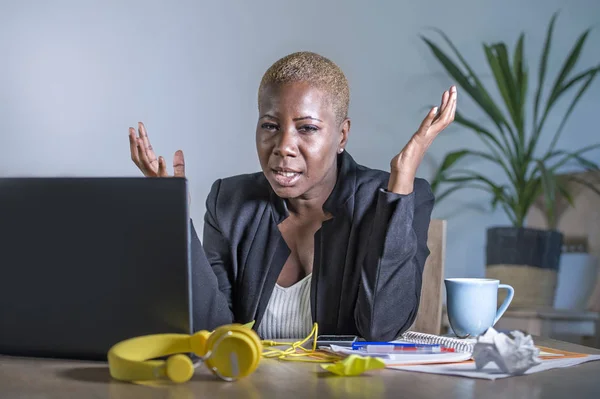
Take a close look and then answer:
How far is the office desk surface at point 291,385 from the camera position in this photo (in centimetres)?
76

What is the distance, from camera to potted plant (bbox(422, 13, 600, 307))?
2.93m

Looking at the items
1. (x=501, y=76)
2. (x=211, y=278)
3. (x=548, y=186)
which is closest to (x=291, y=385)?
(x=211, y=278)

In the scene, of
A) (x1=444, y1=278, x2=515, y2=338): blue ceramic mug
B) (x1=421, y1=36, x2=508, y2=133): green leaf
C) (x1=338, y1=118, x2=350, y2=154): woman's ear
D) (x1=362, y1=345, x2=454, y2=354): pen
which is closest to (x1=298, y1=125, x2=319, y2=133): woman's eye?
(x1=338, y1=118, x2=350, y2=154): woman's ear

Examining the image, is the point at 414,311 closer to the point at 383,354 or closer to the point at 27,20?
the point at 383,354

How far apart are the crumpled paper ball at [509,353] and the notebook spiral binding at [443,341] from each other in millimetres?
148

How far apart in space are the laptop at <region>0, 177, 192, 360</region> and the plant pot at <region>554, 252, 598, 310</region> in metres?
2.64

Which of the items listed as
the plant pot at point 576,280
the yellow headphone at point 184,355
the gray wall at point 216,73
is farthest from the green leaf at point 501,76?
the yellow headphone at point 184,355

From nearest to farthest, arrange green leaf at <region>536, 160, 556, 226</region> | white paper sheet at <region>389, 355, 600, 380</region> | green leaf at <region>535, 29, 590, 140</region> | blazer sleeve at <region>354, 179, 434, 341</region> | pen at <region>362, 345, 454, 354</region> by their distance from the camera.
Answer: white paper sheet at <region>389, 355, 600, 380</region>, pen at <region>362, 345, 454, 354</region>, blazer sleeve at <region>354, 179, 434, 341</region>, green leaf at <region>536, 160, 556, 226</region>, green leaf at <region>535, 29, 590, 140</region>

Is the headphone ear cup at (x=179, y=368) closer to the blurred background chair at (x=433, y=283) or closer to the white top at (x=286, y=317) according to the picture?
the white top at (x=286, y=317)

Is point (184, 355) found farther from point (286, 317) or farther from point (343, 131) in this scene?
point (343, 131)

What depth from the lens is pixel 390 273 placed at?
133 centimetres

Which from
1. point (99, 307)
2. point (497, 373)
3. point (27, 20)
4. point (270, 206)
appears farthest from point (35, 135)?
point (497, 373)

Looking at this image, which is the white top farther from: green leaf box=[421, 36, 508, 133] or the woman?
green leaf box=[421, 36, 508, 133]

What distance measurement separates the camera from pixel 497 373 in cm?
87
